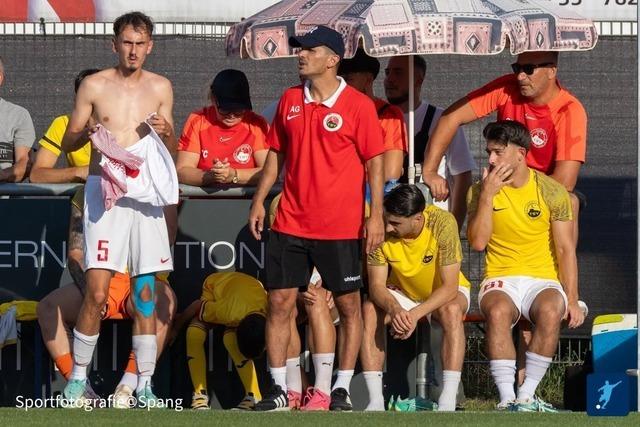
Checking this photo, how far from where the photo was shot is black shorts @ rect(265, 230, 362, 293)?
1005 cm

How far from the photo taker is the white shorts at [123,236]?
10.1 meters

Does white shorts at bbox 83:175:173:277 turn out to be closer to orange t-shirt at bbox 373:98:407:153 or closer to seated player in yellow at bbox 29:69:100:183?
seated player in yellow at bbox 29:69:100:183

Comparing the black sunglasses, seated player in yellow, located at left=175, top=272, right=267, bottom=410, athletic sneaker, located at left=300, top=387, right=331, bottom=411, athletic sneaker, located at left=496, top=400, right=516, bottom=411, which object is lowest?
athletic sneaker, located at left=496, top=400, right=516, bottom=411

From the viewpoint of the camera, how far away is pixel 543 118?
10977mm

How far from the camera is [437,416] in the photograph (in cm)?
950

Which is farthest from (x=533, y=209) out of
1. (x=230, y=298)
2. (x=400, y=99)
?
Result: (x=230, y=298)

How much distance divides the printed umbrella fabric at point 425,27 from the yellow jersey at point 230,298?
136 cm

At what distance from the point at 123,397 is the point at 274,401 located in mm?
888

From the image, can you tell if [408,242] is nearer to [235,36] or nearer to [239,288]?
[239,288]

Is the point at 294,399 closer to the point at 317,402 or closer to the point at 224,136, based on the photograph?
the point at 317,402

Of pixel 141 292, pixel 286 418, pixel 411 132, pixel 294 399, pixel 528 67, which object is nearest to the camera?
pixel 286 418

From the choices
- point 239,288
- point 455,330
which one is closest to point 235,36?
point 239,288

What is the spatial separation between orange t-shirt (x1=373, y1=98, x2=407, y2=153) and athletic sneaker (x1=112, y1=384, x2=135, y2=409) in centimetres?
222

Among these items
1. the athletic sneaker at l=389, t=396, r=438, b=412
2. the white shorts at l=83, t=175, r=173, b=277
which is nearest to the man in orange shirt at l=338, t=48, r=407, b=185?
the athletic sneaker at l=389, t=396, r=438, b=412
